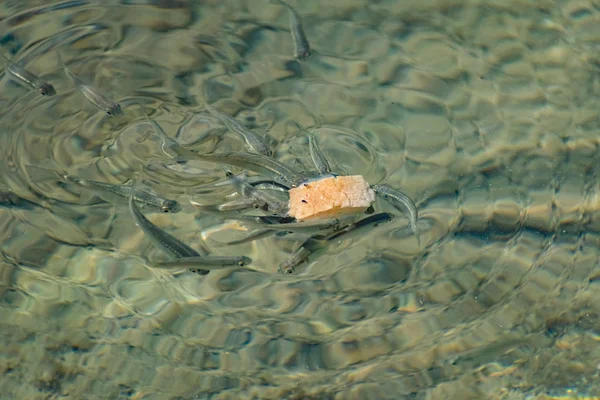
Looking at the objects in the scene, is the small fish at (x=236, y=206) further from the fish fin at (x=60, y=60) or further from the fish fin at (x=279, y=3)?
the fish fin at (x=279, y=3)

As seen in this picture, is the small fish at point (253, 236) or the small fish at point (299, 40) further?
the small fish at point (299, 40)

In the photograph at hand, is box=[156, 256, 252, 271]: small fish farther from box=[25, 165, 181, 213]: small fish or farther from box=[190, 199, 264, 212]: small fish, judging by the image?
box=[25, 165, 181, 213]: small fish

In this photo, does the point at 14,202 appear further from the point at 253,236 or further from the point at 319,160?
the point at 319,160

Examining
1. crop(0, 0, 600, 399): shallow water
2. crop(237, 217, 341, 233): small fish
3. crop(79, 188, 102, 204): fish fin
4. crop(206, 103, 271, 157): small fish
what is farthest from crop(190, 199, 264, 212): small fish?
crop(79, 188, 102, 204): fish fin

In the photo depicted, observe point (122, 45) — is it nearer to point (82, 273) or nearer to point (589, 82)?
point (82, 273)

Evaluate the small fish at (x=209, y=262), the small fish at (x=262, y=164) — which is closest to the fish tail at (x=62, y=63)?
the small fish at (x=262, y=164)

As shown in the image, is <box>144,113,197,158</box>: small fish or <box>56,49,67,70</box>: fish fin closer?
<box>144,113,197,158</box>: small fish
